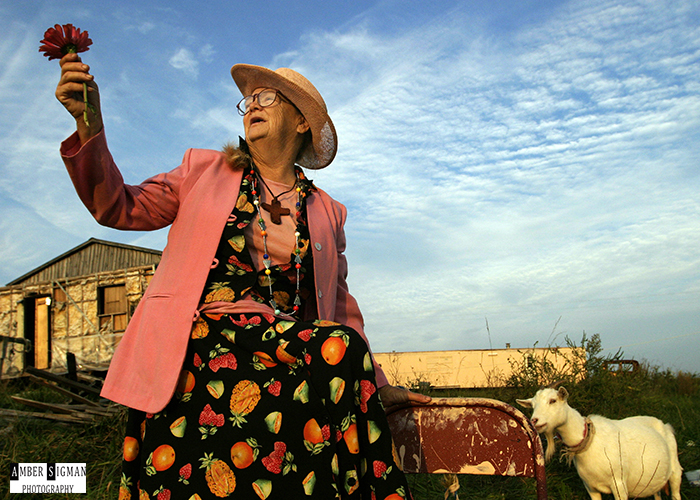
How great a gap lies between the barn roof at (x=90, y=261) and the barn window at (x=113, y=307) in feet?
4.43

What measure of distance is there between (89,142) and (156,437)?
1130 mm

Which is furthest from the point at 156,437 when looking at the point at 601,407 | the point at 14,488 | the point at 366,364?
the point at 601,407

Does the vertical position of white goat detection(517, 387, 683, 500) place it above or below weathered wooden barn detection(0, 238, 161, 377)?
below

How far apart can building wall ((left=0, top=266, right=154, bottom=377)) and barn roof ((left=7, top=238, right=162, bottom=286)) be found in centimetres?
79

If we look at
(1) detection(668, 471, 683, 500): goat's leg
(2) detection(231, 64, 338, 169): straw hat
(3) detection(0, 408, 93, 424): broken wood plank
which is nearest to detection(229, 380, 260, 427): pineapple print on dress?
(2) detection(231, 64, 338, 169): straw hat

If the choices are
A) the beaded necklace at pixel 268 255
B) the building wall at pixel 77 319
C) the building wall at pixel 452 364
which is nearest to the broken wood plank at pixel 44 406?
the beaded necklace at pixel 268 255

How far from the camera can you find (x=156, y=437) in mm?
1899

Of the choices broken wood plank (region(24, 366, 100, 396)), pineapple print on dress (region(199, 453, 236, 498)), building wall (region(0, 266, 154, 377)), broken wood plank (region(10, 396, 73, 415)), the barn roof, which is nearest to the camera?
pineapple print on dress (region(199, 453, 236, 498))

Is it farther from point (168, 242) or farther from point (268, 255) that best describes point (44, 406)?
point (268, 255)

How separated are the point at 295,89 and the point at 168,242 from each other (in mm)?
1105

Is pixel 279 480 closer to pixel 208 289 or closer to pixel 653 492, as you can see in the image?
pixel 208 289

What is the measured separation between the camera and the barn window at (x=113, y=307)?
18531mm

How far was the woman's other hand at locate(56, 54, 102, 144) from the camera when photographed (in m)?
1.84

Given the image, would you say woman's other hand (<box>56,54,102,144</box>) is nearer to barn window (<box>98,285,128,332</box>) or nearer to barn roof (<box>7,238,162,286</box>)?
barn window (<box>98,285,128,332</box>)
